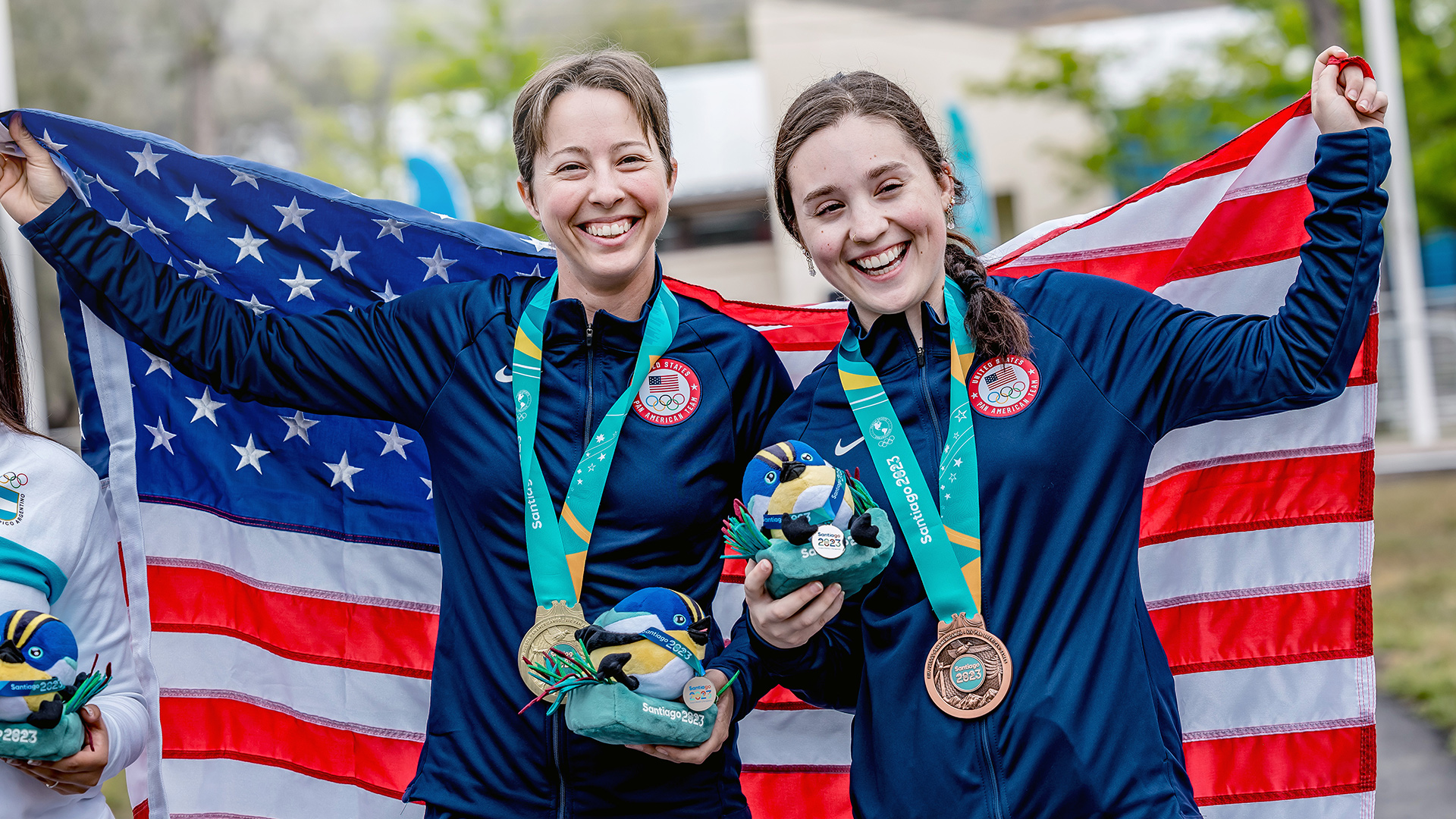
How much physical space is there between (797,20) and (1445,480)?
15.1 metres

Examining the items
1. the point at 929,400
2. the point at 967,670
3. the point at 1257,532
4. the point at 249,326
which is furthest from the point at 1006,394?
the point at 249,326

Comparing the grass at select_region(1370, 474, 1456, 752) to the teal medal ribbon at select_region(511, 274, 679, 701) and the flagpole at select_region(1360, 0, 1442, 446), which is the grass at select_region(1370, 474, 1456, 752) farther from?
the teal medal ribbon at select_region(511, 274, 679, 701)

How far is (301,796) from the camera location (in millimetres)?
3811

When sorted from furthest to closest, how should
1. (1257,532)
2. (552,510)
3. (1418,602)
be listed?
(1418,602)
(1257,532)
(552,510)

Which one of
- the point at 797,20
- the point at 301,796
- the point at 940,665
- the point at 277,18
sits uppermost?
the point at 277,18

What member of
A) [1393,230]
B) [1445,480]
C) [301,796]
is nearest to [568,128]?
[301,796]

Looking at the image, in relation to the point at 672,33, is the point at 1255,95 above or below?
below

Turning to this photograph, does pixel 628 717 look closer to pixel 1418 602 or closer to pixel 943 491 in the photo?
pixel 943 491

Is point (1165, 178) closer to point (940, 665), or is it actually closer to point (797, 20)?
point (940, 665)

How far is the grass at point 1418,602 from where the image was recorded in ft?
24.3

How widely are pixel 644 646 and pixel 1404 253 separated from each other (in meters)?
15.9

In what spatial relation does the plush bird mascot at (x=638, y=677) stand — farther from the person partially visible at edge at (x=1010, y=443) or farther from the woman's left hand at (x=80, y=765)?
the woman's left hand at (x=80, y=765)

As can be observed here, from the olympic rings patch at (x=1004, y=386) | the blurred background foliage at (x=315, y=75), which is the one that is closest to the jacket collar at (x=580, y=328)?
the olympic rings patch at (x=1004, y=386)

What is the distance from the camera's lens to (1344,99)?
2688 millimetres
